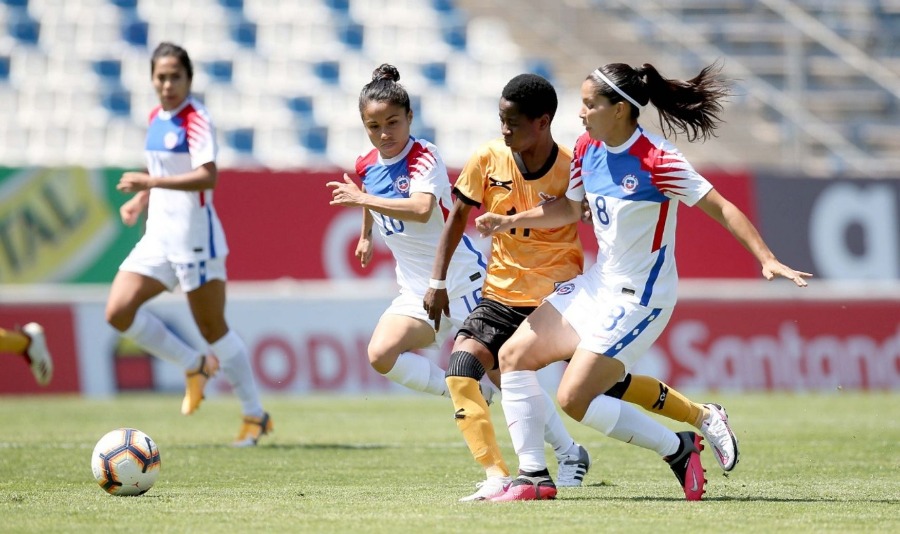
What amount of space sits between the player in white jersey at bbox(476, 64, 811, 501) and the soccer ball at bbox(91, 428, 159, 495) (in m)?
1.77

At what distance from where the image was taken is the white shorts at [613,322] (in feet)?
20.8

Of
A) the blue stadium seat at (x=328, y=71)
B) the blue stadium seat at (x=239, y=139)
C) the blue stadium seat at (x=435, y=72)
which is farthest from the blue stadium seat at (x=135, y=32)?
the blue stadium seat at (x=435, y=72)

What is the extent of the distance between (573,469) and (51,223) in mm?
10107

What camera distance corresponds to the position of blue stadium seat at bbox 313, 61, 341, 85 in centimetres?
2095

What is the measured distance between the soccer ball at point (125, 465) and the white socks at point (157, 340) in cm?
308

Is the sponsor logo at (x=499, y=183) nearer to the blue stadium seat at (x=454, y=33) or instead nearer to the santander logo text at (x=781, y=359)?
the santander logo text at (x=781, y=359)

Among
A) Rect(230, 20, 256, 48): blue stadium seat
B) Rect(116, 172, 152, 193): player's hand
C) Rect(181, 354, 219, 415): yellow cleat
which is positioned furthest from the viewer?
Rect(230, 20, 256, 48): blue stadium seat

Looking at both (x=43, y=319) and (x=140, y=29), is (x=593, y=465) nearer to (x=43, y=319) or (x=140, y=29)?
(x=43, y=319)

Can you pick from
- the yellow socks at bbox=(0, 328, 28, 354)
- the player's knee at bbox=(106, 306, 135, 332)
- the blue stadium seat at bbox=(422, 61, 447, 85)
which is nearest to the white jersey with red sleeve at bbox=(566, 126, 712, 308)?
the player's knee at bbox=(106, 306, 135, 332)

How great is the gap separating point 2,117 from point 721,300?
35.1 feet

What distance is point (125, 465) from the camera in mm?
6602

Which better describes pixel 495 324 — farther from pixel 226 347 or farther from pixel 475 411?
pixel 226 347

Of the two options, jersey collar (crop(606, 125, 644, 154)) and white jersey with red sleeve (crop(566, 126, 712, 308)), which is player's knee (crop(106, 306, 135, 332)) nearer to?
white jersey with red sleeve (crop(566, 126, 712, 308))

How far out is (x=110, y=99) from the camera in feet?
65.7
